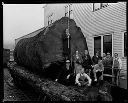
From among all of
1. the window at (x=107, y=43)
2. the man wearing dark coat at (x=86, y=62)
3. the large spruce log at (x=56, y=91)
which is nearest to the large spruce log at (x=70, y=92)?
the large spruce log at (x=56, y=91)

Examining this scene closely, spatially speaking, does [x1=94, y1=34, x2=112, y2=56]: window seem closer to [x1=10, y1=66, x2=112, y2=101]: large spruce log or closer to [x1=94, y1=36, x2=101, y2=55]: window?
[x1=94, y1=36, x2=101, y2=55]: window

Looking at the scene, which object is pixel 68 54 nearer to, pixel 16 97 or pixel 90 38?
pixel 16 97

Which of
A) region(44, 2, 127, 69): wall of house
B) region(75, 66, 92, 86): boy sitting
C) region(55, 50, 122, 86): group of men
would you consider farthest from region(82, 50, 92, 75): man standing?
region(44, 2, 127, 69): wall of house

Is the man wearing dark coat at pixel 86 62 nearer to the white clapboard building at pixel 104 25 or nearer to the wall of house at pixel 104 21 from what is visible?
the white clapboard building at pixel 104 25

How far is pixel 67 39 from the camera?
19.0 feet

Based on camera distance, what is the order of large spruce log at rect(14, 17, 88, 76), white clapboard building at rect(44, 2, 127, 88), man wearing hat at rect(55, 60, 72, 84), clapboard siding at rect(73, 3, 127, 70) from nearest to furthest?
man wearing hat at rect(55, 60, 72, 84), large spruce log at rect(14, 17, 88, 76), white clapboard building at rect(44, 2, 127, 88), clapboard siding at rect(73, 3, 127, 70)

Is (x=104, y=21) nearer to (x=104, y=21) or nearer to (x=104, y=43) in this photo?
(x=104, y=21)

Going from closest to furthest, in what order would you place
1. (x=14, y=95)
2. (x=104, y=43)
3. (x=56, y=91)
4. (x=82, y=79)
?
(x=56, y=91)
(x=82, y=79)
(x=14, y=95)
(x=104, y=43)

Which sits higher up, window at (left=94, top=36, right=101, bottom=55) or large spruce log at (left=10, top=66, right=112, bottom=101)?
window at (left=94, top=36, right=101, bottom=55)

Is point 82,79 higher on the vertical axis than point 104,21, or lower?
lower

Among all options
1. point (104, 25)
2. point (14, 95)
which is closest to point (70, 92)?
point (14, 95)

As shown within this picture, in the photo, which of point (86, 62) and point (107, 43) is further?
point (107, 43)

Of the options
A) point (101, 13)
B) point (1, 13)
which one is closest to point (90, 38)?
point (101, 13)

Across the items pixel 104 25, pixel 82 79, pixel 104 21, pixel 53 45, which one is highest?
pixel 104 21
